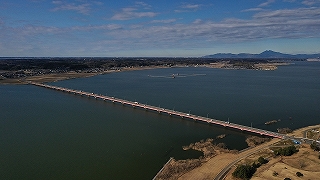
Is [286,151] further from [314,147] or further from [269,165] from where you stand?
[314,147]

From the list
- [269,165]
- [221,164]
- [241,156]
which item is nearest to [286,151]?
[269,165]

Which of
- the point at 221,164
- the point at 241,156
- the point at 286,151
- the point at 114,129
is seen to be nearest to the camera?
the point at 221,164

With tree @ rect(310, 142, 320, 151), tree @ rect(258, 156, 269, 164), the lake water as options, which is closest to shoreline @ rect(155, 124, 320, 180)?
tree @ rect(258, 156, 269, 164)

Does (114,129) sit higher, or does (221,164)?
(114,129)

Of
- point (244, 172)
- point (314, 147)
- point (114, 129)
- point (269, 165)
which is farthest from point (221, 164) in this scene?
point (114, 129)

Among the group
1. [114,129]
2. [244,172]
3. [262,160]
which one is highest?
[244,172]

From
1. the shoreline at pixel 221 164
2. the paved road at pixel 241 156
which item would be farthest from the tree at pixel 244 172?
the paved road at pixel 241 156

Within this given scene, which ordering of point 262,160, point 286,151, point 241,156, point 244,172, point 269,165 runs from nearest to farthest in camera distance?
point 244,172, point 269,165, point 262,160, point 286,151, point 241,156

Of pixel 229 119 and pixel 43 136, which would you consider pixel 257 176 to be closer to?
pixel 229 119

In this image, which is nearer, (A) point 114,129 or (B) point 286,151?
(B) point 286,151

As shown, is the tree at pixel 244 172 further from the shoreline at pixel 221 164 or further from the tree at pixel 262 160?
the tree at pixel 262 160
